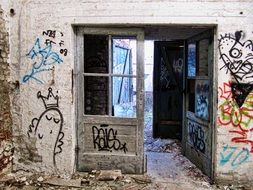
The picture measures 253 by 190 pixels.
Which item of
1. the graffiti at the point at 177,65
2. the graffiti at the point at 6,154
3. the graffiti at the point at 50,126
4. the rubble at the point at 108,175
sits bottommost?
the rubble at the point at 108,175

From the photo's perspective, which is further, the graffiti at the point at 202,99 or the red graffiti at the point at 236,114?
the graffiti at the point at 202,99

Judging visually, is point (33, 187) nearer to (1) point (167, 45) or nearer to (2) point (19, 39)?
(2) point (19, 39)

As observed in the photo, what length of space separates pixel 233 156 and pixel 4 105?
2.98 meters

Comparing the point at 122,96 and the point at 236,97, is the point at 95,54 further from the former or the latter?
the point at 236,97

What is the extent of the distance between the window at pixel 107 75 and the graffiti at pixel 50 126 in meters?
0.43

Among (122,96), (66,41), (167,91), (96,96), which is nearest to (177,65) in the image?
(167,91)

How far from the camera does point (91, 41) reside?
4145 mm

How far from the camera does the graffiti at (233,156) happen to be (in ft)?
12.7

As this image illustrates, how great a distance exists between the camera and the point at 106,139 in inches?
Result: 166

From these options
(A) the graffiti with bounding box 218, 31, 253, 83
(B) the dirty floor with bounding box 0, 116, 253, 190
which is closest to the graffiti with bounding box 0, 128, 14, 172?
(B) the dirty floor with bounding box 0, 116, 253, 190

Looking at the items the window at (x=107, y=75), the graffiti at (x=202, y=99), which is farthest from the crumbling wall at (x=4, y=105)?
the graffiti at (x=202, y=99)

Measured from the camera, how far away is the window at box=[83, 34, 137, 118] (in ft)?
13.6

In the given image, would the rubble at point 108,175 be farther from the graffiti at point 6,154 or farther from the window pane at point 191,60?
the window pane at point 191,60

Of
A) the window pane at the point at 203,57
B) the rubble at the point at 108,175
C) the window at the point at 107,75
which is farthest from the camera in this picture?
the window pane at the point at 203,57
